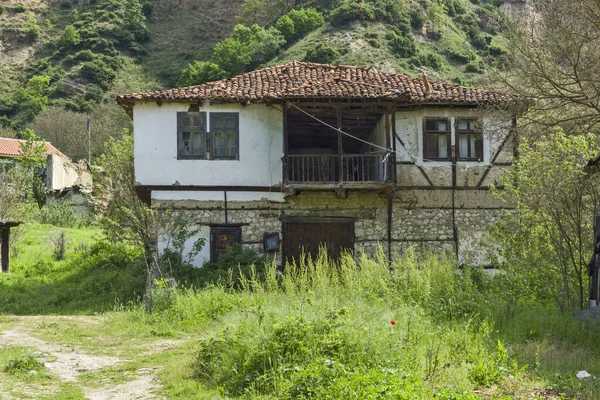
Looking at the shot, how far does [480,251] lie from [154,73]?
46984 millimetres

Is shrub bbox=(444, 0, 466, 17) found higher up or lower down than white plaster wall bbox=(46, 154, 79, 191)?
higher up

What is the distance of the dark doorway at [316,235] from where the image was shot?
17.7 m

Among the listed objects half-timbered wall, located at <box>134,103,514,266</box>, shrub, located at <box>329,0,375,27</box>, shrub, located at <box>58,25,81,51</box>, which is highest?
shrub, located at <box>58,25,81,51</box>

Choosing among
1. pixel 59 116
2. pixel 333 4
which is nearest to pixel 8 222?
pixel 59 116

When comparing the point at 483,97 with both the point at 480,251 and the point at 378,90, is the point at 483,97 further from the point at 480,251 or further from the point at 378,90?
the point at 480,251

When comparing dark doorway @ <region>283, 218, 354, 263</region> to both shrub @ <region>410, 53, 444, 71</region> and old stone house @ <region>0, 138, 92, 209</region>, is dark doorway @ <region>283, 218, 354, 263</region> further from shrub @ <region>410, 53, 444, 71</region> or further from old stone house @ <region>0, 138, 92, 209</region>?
shrub @ <region>410, 53, 444, 71</region>

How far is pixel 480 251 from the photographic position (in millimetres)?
17859

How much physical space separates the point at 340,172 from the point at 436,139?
3.01 m

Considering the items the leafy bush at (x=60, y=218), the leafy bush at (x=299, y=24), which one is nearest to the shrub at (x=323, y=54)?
the leafy bush at (x=299, y=24)

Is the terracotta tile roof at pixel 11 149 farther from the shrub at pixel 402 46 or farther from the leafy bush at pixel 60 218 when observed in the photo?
the shrub at pixel 402 46

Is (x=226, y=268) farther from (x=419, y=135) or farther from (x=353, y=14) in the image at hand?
(x=353, y=14)

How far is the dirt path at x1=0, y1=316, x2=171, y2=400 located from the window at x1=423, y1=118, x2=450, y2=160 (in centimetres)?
961

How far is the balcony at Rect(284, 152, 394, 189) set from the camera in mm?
16828

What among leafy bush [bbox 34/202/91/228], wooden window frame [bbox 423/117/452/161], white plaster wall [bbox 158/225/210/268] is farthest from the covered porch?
leafy bush [bbox 34/202/91/228]
